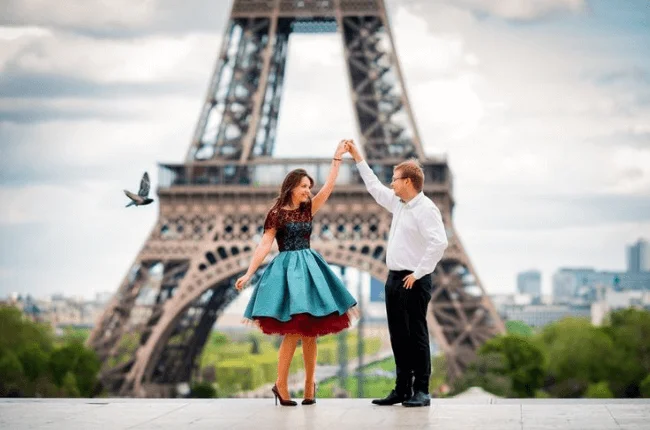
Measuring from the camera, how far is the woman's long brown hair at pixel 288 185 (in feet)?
38.8

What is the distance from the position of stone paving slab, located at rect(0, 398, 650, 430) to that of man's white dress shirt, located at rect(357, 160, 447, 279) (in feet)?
3.70

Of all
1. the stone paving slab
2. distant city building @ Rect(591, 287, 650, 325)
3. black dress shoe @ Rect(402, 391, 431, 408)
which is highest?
distant city building @ Rect(591, 287, 650, 325)

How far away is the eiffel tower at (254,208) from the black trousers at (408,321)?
947 inches

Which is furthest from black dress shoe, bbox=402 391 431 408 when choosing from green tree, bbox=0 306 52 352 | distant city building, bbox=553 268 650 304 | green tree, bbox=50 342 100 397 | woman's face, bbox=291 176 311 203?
distant city building, bbox=553 268 650 304

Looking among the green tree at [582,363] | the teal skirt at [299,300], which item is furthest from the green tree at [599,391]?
the teal skirt at [299,300]

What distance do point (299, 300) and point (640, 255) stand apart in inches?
5943

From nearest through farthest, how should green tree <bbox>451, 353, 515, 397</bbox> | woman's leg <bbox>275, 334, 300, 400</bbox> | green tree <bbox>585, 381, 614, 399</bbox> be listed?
woman's leg <bbox>275, 334, 300, 400</bbox>, green tree <bbox>451, 353, 515, 397</bbox>, green tree <bbox>585, 381, 614, 399</bbox>

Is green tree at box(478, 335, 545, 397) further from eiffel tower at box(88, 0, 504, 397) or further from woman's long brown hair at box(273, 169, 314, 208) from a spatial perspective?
woman's long brown hair at box(273, 169, 314, 208)

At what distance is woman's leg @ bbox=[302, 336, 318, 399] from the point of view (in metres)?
11.8

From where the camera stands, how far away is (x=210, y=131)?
37781mm

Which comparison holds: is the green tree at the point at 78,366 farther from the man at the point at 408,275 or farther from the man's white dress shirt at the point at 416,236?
the man's white dress shirt at the point at 416,236

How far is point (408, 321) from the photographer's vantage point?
11.7 metres

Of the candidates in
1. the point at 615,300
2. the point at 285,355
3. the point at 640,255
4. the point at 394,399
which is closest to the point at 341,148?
the point at 285,355

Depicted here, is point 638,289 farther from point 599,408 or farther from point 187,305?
point 599,408
